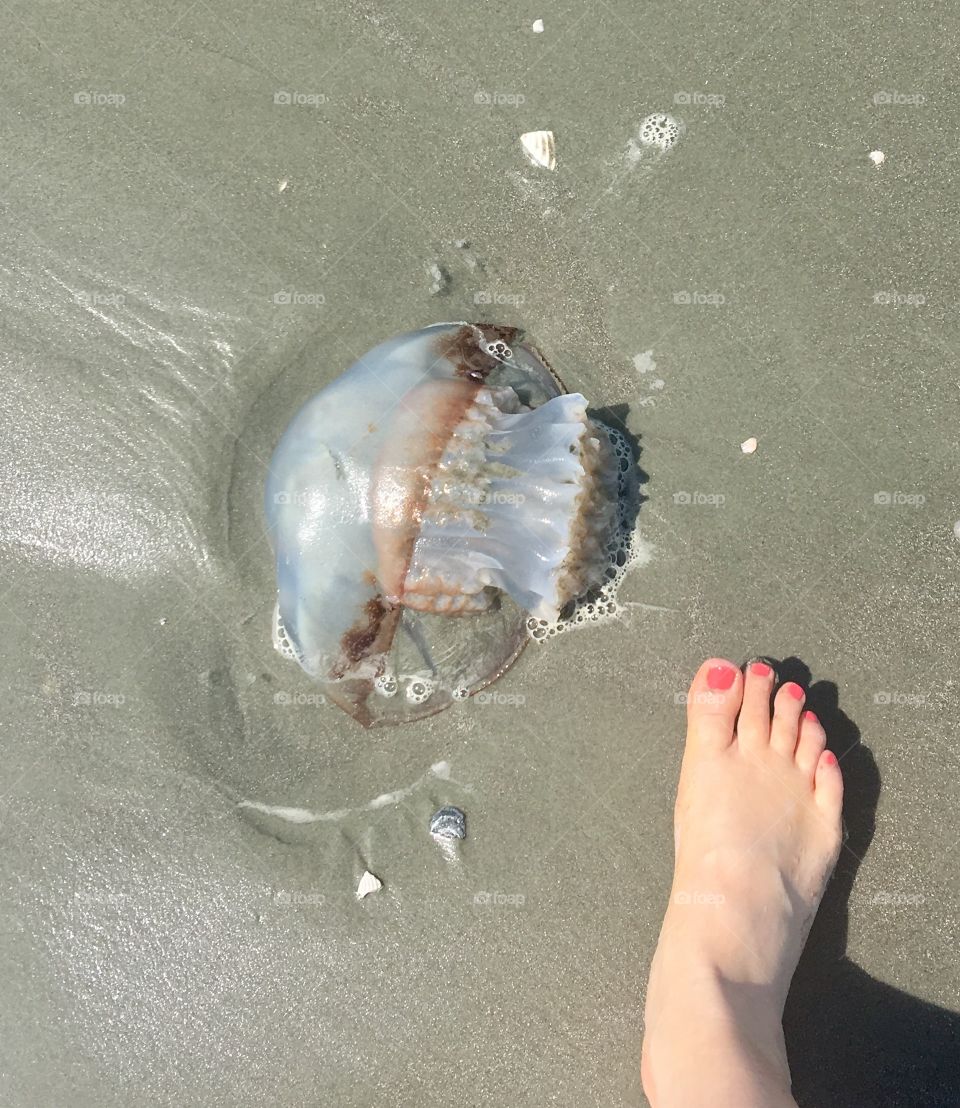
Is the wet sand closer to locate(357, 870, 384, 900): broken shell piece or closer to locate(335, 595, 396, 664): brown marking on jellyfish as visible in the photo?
locate(357, 870, 384, 900): broken shell piece

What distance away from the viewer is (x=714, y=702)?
308 centimetres

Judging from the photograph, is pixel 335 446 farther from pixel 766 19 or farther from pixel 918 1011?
pixel 918 1011

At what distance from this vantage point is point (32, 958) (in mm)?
3039

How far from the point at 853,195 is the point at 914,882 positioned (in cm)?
279

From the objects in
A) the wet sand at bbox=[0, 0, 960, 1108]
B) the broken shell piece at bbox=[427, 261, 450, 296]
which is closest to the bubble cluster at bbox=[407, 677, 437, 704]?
the wet sand at bbox=[0, 0, 960, 1108]

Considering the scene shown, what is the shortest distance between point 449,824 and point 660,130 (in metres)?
2.99

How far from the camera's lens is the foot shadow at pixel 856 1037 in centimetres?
291

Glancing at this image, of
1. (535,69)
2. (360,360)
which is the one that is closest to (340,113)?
(535,69)

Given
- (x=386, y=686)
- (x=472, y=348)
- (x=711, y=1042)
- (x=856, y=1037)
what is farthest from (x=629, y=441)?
(x=856, y=1037)

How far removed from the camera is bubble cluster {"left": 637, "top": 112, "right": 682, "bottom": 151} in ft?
10.8

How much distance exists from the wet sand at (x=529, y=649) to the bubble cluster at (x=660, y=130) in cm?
6

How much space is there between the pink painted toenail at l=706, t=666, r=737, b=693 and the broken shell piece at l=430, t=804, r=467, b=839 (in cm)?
111

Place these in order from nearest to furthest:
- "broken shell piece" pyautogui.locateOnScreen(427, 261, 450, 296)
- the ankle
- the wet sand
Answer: the ankle < the wet sand < "broken shell piece" pyautogui.locateOnScreen(427, 261, 450, 296)

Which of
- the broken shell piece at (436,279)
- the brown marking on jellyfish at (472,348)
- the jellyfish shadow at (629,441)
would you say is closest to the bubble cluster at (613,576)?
the jellyfish shadow at (629,441)
